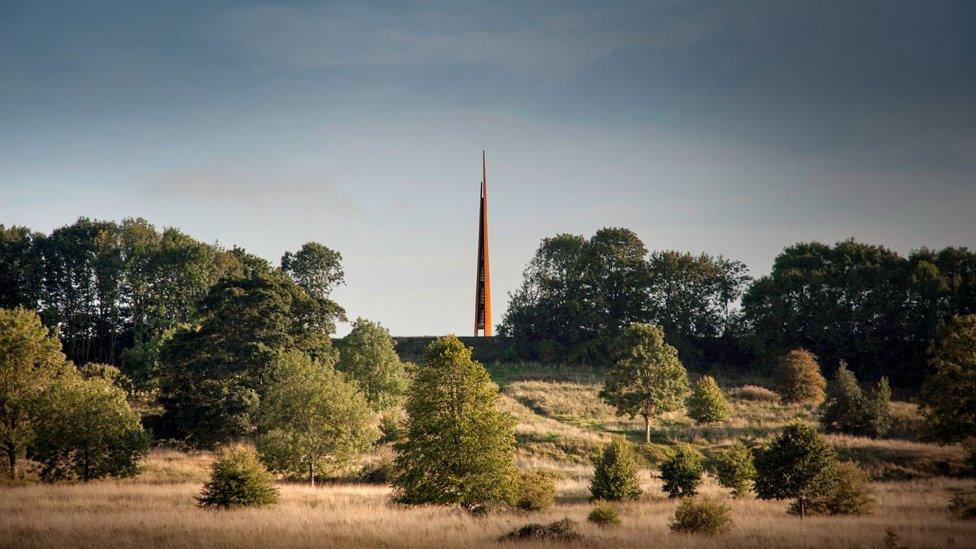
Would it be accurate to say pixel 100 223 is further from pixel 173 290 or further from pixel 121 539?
pixel 121 539

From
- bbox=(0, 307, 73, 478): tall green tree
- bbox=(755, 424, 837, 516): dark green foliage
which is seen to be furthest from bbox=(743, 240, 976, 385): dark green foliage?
bbox=(0, 307, 73, 478): tall green tree

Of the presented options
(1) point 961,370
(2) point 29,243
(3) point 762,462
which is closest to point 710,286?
(1) point 961,370

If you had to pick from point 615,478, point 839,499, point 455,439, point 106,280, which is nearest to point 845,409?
point 839,499

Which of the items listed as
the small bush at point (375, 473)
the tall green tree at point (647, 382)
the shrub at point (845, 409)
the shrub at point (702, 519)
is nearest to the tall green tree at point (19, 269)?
the small bush at point (375, 473)

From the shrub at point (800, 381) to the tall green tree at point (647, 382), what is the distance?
15.8 m

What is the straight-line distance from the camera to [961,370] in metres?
40.7

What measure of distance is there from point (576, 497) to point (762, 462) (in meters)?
9.10

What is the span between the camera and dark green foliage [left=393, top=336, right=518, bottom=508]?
24203mm

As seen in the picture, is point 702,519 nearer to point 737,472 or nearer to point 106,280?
point 737,472

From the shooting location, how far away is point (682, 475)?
3306cm

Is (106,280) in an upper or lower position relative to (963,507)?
upper

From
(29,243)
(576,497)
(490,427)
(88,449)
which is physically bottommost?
(576,497)

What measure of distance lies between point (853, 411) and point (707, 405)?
10513 mm

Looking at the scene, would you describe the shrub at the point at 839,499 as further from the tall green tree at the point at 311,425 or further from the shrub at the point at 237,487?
the shrub at the point at 237,487
